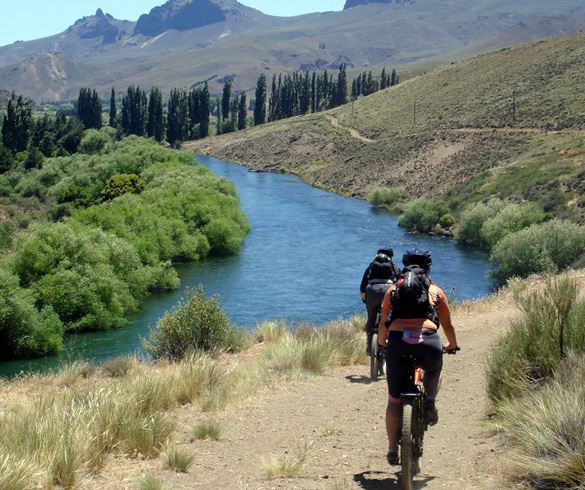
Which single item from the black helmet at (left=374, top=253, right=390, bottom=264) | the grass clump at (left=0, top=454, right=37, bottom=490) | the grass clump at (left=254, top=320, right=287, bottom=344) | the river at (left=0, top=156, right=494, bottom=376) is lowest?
the river at (left=0, top=156, right=494, bottom=376)

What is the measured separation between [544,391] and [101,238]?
102 ft

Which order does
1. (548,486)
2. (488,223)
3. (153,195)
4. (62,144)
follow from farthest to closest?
(62,144)
(153,195)
(488,223)
(548,486)

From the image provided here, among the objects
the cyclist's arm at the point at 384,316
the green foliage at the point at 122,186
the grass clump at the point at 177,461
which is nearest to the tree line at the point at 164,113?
the green foliage at the point at 122,186

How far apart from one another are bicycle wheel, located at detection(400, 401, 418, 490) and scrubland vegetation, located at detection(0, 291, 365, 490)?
1.12 meters

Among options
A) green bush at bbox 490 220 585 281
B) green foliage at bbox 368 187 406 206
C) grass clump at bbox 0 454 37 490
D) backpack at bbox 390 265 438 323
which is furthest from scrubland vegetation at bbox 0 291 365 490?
green foliage at bbox 368 187 406 206

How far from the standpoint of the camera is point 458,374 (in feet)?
39.3

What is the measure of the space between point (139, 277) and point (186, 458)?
2940 centimetres

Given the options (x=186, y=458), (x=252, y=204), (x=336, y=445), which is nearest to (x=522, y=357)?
(x=336, y=445)

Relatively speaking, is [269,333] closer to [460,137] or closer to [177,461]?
[177,461]

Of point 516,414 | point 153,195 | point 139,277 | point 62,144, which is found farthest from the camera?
point 62,144

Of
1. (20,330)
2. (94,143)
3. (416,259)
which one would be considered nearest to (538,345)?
(416,259)

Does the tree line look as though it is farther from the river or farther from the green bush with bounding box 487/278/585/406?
the green bush with bounding box 487/278/585/406

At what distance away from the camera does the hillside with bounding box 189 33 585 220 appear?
61656 mm

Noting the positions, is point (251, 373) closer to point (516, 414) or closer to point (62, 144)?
point (516, 414)
